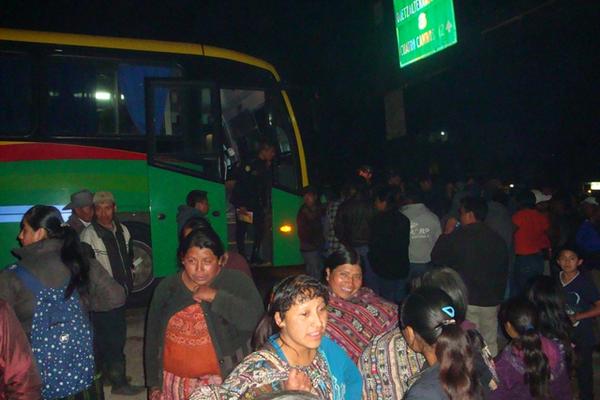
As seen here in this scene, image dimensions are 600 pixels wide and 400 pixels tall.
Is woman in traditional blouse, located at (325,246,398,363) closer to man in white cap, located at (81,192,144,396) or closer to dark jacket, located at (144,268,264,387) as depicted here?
dark jacket, located at (144,268,264,387)

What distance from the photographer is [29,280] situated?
128 inches

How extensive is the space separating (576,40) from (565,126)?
2443mm

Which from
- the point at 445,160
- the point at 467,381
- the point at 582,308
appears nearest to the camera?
the point at 467,381

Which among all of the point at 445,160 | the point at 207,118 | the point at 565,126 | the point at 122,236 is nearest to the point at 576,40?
the point at 565,126

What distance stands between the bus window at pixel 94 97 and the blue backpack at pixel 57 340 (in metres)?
4.84

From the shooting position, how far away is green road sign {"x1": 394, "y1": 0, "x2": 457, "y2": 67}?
15227 millimetres

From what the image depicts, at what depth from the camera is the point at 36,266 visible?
3.29m

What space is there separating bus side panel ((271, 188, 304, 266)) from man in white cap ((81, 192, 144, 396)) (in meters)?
3.30

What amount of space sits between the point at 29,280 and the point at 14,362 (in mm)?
A: 654

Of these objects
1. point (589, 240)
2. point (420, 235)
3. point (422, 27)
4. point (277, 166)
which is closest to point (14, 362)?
point (420, 235)

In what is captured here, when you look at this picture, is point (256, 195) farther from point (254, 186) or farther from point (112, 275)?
point (112, 275)

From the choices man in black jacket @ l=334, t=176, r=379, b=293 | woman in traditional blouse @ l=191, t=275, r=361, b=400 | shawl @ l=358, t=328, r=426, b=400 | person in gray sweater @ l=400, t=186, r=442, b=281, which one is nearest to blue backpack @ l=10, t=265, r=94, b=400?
woman in traditional blouse @ l=191, t=275, r=361, b=400

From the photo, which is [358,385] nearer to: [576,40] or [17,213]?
[17,213]

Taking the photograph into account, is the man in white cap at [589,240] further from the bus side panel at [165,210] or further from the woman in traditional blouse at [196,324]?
the bus side panel at [165,210]
